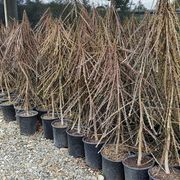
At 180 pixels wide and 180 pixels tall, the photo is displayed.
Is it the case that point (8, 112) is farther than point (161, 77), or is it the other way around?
point (8, 112)

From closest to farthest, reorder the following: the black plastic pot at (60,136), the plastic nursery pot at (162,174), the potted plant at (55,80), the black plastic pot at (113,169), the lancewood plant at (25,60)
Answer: the plastic nursery pot at (162,174), the black plastic pot at (113,169), the black plastic pot at (60,136), the potted plant at (55,80), the lancewood plant at (25,60)

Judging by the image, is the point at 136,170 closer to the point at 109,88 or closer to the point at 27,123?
the point at 109,88

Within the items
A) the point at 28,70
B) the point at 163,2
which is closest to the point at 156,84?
the point at 163,2

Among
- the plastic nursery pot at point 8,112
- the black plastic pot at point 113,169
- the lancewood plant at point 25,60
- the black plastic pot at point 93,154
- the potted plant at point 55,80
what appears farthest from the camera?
the plastic nursery pot at point 8,112

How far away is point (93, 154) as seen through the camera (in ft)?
7.75

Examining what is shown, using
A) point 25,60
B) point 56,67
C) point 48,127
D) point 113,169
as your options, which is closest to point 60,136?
point 48,127

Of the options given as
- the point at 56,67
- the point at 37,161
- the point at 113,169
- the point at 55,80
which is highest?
the point at 56,67

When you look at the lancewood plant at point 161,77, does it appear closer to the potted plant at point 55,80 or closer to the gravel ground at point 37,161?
the gravel ground at point 37,161

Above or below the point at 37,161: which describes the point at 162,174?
above

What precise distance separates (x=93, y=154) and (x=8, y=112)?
1528 millimetres

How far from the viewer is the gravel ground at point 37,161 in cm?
236

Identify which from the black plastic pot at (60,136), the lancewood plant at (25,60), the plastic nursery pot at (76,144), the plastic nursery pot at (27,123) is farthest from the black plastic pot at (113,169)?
the lancewood plant at (25,60)

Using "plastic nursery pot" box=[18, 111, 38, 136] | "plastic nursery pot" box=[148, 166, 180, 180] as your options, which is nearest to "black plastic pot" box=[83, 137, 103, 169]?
"plastic nursery pot" box=[148, 166, 180, 180]

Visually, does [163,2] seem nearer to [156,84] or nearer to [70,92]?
[156,84]
